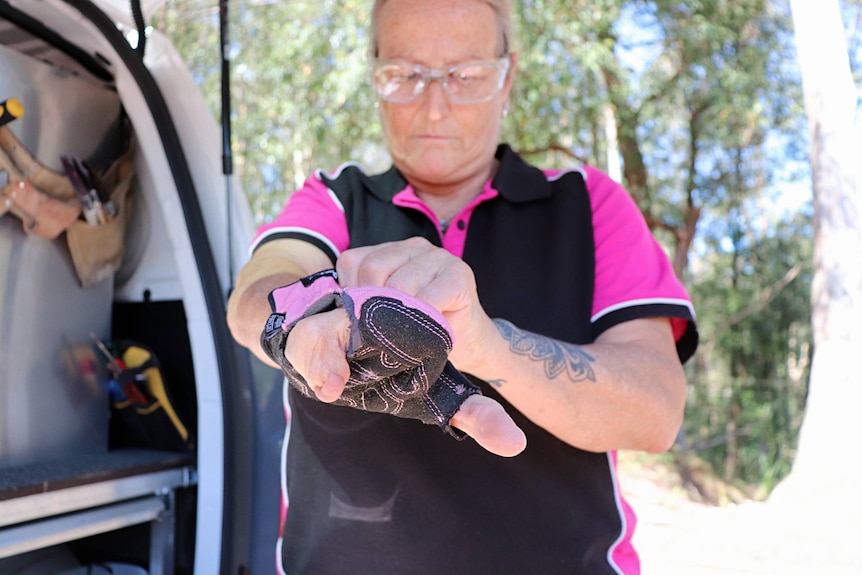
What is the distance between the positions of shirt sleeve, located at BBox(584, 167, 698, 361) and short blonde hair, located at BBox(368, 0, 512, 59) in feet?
1.06

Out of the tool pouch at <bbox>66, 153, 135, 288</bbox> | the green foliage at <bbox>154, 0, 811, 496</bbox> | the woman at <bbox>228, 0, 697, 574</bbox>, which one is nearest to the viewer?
the woman at <bbox>228, 0, 697, 574</bbox>

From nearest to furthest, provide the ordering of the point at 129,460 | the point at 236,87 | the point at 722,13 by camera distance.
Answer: the point at 129,460
the point at 722,13
the point at 236,87

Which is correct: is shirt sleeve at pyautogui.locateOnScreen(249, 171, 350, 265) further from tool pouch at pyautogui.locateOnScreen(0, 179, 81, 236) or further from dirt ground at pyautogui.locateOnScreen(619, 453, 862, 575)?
dirt ground at pyautogui.locateOnScreen(619, 453, 862, 575)

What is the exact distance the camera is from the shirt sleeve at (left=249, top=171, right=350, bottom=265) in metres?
1.39

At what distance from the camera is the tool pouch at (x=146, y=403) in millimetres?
2072

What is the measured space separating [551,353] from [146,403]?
1332mm

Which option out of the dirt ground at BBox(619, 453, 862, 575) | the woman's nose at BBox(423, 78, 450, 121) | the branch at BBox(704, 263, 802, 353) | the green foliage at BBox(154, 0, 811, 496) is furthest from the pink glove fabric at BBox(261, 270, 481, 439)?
the branch at BBox(704, 263, 802, 353)

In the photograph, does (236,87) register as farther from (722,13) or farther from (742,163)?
(742,163)

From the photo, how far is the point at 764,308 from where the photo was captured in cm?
1266

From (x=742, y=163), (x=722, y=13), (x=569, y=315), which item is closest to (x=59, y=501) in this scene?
(x=569, y=315)

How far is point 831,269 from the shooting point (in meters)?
6.65

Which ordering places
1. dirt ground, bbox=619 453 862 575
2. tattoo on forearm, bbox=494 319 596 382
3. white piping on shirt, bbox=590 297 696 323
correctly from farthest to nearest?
dirt ground, bbox=619 453 862 575, white piping on shirt, bbox=590 297 696 323, tattoo on forearm, bbox=494 319 596 382

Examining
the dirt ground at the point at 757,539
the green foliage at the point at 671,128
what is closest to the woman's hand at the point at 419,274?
the dirt ground at the point at 757,539

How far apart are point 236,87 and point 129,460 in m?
9.17
